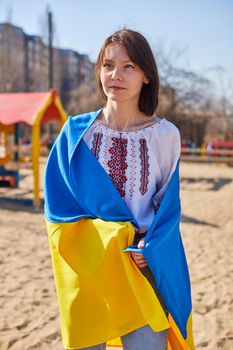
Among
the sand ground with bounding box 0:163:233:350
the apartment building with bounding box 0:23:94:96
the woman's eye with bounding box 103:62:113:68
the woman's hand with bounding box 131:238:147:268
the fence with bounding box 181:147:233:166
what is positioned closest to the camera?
the woman's hand with bounding box 131:238:147:268

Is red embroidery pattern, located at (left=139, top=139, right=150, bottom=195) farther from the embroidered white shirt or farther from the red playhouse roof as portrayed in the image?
the red playhouse roof

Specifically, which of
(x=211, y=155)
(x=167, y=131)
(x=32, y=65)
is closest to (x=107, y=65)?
(x=167, y=131)

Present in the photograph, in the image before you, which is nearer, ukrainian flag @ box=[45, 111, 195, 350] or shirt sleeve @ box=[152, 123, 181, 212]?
ukrainian flag @ box=[45, 111, 195, 350]

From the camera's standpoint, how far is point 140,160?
1439 mm

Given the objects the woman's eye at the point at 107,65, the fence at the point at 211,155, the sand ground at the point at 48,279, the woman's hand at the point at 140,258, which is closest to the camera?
the woman's hand at the point at 140,258

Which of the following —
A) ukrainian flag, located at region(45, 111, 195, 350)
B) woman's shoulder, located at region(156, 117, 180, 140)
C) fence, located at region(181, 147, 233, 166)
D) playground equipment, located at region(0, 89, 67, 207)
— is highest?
woman's shoulder, located at region(156, 117, 180, 140)

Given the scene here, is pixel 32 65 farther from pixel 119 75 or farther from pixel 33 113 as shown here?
pixel 119 75

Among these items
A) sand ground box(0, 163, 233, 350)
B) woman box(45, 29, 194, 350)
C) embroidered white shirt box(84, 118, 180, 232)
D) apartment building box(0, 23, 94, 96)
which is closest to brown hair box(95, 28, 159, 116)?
woman box(45, 29, 194, 350)

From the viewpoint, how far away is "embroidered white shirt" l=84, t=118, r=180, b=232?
1.43 meters

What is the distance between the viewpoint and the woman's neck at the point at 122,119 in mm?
1490

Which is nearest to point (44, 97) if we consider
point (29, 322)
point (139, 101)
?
point (29, 322)

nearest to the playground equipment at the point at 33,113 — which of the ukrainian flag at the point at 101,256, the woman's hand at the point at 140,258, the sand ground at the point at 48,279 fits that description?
the sand ground at the point at 48,279

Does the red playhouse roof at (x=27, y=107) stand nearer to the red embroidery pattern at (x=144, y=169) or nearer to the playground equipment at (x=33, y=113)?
the playground equipment at (x=33, y=113)

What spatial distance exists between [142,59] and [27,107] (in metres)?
6.16
